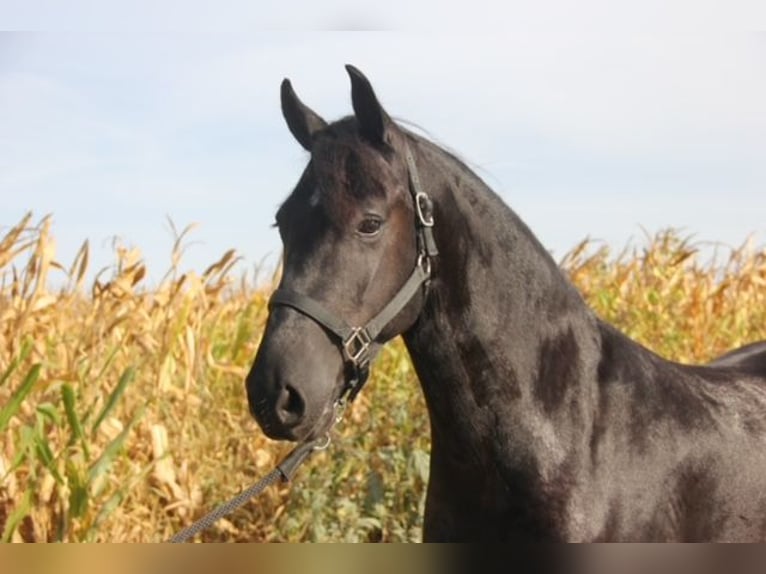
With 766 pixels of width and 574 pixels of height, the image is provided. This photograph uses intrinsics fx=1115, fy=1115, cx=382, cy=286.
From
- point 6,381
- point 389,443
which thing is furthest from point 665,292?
point 6,381

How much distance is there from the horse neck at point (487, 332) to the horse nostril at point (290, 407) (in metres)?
0.39

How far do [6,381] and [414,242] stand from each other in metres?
2.19

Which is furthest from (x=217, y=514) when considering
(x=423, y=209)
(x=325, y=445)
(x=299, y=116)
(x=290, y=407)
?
(x=299, y=116)

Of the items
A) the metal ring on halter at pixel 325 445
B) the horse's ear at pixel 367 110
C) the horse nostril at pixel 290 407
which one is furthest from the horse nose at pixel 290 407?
the horse's ear at pixel 367 110

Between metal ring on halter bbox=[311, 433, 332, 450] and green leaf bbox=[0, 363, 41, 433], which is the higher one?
green leaf bbox=[0, 363, 41, 433]

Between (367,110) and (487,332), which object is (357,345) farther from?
(367,110)

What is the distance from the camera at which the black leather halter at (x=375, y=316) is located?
259cm

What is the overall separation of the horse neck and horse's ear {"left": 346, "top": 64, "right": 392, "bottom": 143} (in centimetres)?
14

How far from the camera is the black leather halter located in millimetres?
2590

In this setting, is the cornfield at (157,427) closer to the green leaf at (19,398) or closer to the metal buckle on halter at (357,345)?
the green leaf at (19,398)

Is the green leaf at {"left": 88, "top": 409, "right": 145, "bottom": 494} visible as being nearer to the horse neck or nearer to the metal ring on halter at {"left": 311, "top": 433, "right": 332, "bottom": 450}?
the metal ring on halter at {"left": 311, "top": 433, "right": 332, "bottom": 450}

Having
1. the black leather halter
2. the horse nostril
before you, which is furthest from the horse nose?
the black leather halter

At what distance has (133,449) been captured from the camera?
4695 mm

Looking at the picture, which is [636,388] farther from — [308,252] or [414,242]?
[308,252]
